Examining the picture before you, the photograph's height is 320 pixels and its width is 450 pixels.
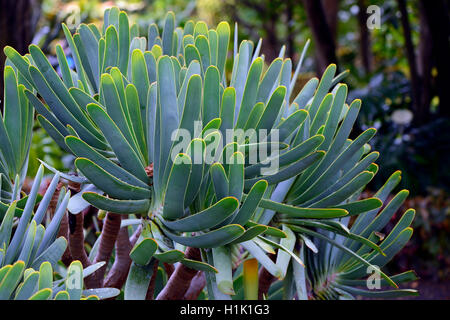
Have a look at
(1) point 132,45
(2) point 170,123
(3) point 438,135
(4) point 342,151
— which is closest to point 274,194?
(4) point 342,151

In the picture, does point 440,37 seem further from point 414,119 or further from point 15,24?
point 15,24

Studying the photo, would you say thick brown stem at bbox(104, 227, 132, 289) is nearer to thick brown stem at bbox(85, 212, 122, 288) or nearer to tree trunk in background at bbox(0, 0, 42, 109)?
thick brown stem at bbox(85, 212, 122, 288)

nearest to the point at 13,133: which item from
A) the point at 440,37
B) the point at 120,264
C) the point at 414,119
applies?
the point at 120,264

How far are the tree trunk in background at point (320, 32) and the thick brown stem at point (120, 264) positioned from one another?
115 inches

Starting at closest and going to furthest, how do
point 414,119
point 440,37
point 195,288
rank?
point 195,288 → point 440,37 → point 414,119

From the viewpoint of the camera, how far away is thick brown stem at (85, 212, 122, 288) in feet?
3.50

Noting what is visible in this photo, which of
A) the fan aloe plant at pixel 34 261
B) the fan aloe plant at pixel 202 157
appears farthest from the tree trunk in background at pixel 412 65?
the fan aloe plant at pixel 34 261

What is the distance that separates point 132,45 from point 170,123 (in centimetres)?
35

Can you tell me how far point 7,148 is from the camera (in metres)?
0.97

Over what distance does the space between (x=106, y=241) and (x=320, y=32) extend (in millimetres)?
3169

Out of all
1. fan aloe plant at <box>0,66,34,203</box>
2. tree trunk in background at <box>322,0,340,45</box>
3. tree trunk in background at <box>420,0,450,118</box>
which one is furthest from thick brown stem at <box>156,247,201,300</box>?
tree trunk in background at <box>322,0,340,45</box>

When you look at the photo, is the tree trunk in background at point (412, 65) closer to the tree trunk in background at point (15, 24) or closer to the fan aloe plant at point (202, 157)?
the tree trunk in background at point (15, 24)

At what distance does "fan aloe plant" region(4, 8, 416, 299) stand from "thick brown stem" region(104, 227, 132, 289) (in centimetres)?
8

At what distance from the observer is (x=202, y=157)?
2.37 ft
